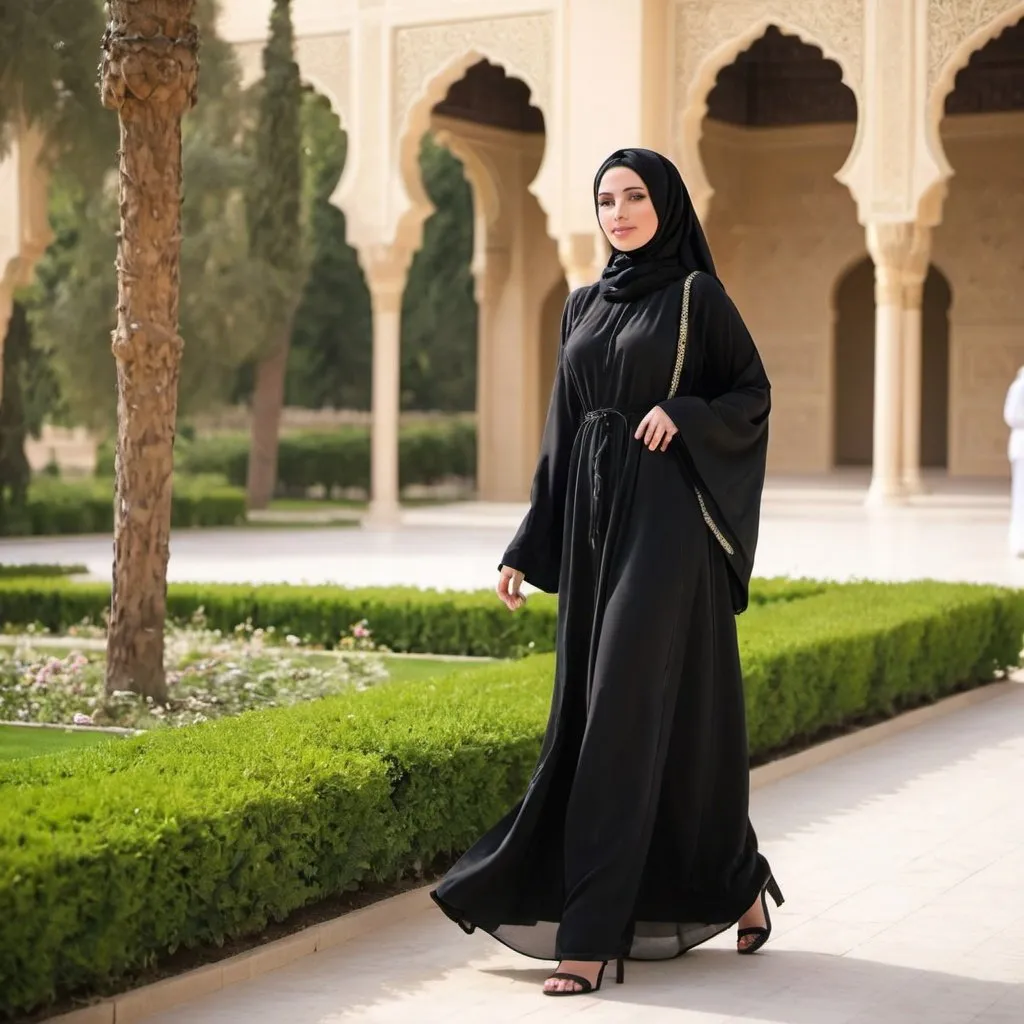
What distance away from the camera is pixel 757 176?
22.3 meters

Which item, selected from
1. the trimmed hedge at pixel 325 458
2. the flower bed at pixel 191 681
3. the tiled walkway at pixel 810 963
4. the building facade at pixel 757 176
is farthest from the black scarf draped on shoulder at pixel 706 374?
the trimmed hedge at pixel 325 458

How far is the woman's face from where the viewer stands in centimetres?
383

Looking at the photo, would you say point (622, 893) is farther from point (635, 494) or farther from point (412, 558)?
point (412, 558)

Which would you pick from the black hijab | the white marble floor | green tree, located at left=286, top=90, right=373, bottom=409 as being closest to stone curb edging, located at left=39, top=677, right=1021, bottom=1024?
the black hijab

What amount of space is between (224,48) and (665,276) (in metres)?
15.1

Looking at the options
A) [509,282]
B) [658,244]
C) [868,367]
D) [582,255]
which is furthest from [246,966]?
[868,367]

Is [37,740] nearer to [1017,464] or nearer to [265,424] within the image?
[1017,464]

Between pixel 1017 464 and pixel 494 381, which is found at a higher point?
pixel 494 381

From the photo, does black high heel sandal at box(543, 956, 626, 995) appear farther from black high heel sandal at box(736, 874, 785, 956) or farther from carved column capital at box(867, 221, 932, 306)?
A: carved column capital at box(867, 221, 932, 306)

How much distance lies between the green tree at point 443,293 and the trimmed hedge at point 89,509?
12.3m

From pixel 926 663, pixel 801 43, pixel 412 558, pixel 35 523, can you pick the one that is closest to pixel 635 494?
pixel 926 663

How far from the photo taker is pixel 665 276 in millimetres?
3893

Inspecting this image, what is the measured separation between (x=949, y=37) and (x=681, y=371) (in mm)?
12639

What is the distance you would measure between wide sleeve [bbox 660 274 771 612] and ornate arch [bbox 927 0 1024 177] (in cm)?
1207
